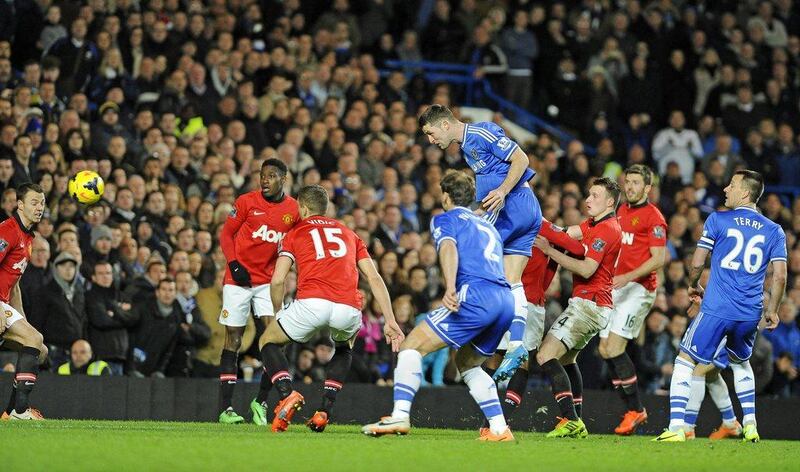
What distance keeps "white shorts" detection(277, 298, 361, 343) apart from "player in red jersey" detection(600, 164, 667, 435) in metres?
2.94

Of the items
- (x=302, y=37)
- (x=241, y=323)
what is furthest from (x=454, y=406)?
(x=302, y=37)

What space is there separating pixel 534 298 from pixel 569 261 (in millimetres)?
545

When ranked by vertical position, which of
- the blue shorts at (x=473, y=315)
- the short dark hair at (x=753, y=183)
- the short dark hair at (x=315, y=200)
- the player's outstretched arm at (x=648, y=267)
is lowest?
the blue shorts at (x=473, y=315)

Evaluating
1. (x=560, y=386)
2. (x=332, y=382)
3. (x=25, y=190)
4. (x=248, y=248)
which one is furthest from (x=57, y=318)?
(x=560, y=386)

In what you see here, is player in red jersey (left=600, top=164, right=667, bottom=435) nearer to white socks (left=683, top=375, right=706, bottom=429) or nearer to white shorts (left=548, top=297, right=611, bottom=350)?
white shorts (left=548, top=297, right=611, bottom=350)

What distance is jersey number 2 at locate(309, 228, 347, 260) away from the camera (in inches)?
439

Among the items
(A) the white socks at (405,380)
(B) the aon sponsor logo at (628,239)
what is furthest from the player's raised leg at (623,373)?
(A) the white socks at (405,380)

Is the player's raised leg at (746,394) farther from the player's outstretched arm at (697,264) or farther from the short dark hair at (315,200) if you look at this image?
the short dark hair at (315,200)

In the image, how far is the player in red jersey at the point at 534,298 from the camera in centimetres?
1212

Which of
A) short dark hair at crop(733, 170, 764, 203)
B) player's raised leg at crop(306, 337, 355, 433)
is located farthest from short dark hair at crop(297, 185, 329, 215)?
short dark hair at crop(733, 170, 764, 203)

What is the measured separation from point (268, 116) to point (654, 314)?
615 centimetres

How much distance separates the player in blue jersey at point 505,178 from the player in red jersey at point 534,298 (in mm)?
421

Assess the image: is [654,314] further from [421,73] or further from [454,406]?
[421,73]

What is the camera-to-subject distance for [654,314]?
17.0 m
